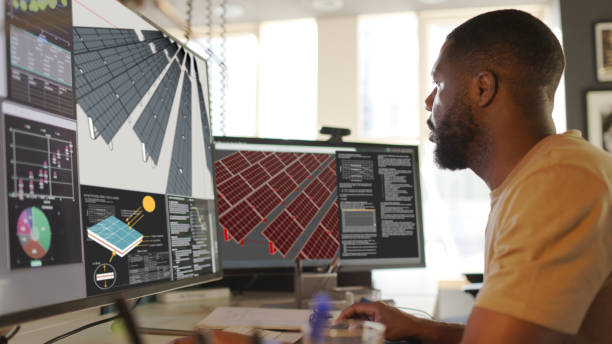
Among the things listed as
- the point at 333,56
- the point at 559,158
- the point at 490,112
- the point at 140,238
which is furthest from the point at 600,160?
the point at 333,56

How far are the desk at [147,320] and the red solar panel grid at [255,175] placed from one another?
325 mm

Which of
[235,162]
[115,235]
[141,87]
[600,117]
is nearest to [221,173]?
[235,162]

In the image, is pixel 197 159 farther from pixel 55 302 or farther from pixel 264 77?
pixel 264 77

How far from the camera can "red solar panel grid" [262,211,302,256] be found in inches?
50.3

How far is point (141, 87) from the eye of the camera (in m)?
0.78

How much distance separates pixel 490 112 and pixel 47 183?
752 millimetres

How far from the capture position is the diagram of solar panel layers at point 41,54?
0.53 meters

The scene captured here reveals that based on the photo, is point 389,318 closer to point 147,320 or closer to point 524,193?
point 524,193

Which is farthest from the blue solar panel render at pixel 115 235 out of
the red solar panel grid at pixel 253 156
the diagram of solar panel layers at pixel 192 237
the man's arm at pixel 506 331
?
the red solar panel grid at pixel 253 156

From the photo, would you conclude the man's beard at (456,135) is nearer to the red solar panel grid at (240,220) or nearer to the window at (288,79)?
the red solar panel grid at (240,220)

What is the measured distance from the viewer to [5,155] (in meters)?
0.50

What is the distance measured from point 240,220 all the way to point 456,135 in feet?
1.96

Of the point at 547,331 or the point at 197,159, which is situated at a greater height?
the point at 197,159

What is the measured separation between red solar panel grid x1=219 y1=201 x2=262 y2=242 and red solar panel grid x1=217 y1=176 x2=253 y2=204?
0.9 inches
